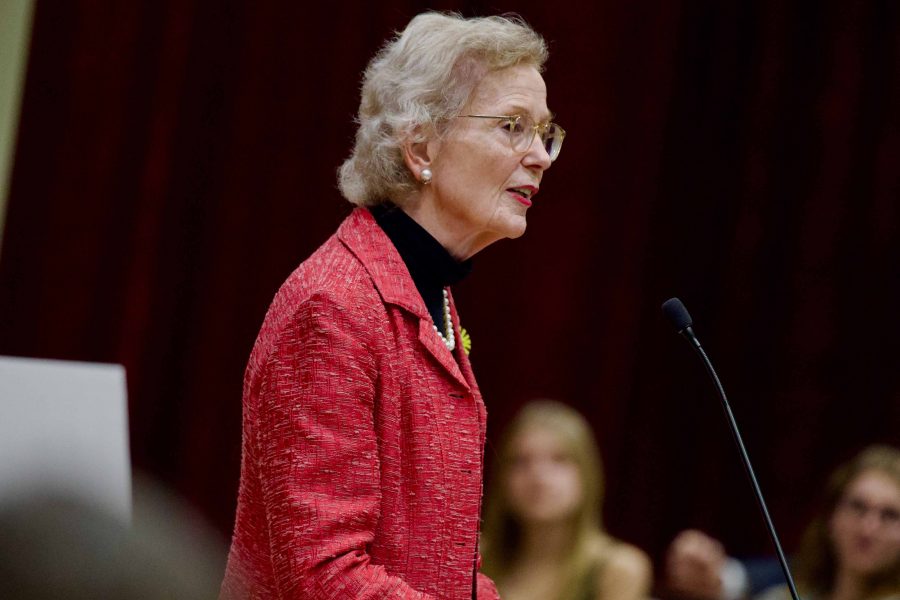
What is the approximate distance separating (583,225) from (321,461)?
264 centimetres

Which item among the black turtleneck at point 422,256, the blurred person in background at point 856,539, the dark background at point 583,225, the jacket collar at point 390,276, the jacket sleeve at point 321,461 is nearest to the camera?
the jacket sleeve at point 321,461

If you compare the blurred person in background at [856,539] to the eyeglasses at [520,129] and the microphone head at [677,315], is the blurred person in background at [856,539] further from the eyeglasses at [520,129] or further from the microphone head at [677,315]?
the eyeglasses at [520,129]

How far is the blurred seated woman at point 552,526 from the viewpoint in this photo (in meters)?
2.92

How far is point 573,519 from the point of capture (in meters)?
2.98

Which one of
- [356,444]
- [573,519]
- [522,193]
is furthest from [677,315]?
[573,519]

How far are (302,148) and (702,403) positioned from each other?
1.49 m

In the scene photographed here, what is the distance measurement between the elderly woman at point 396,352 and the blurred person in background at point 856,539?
4.53 ft

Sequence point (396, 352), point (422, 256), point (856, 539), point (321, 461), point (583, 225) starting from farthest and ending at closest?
point (583, 225), point (856, 539), point (422, 256), point (396, 352), point (321, 461)

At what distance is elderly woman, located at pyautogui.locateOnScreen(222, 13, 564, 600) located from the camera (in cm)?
147

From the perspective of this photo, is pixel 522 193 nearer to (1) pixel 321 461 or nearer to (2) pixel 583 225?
(1) pixel 321 461

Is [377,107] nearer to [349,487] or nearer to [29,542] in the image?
[349,487]

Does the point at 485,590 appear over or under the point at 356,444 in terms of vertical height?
under

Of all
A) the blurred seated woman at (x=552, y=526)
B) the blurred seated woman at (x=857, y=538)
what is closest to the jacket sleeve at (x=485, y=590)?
the blurred seated woman at (x=552, y=526)

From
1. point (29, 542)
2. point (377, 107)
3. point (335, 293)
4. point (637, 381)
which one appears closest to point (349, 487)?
point (335, 293)
